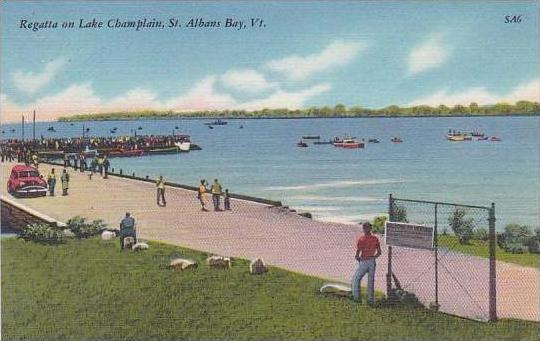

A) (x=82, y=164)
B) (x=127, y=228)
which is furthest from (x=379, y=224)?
(x=82, y=164)

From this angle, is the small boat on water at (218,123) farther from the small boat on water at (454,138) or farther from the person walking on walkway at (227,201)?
the small boat on water at (454,138)

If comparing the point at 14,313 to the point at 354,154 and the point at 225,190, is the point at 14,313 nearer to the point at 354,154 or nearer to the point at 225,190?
the point at 225,190

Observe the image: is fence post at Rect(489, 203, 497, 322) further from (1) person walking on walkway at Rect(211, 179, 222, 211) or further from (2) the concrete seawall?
(2) the concrete seawall

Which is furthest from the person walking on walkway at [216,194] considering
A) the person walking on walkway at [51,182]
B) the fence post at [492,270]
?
the fence post at [492,270]

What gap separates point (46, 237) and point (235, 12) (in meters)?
3.22

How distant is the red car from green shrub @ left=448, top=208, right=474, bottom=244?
4.61m

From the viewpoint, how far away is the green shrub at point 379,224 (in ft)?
24.4

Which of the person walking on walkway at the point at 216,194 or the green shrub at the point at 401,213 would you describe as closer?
the green shrub at the point at 401,213

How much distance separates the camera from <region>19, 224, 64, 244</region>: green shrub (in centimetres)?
744

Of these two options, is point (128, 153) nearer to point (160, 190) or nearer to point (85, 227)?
point (160, 190)

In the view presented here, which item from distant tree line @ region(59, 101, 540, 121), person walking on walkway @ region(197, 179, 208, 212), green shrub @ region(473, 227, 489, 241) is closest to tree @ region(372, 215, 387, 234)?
green shrub @ region(473, 227, 489, 241)

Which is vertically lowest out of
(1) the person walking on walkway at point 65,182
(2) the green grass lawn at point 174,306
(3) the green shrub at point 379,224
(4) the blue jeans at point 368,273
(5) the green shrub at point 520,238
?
(2) the green grass lawn at point 174,306

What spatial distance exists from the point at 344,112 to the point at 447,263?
1.99m

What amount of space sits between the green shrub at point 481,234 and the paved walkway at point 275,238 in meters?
0.24
